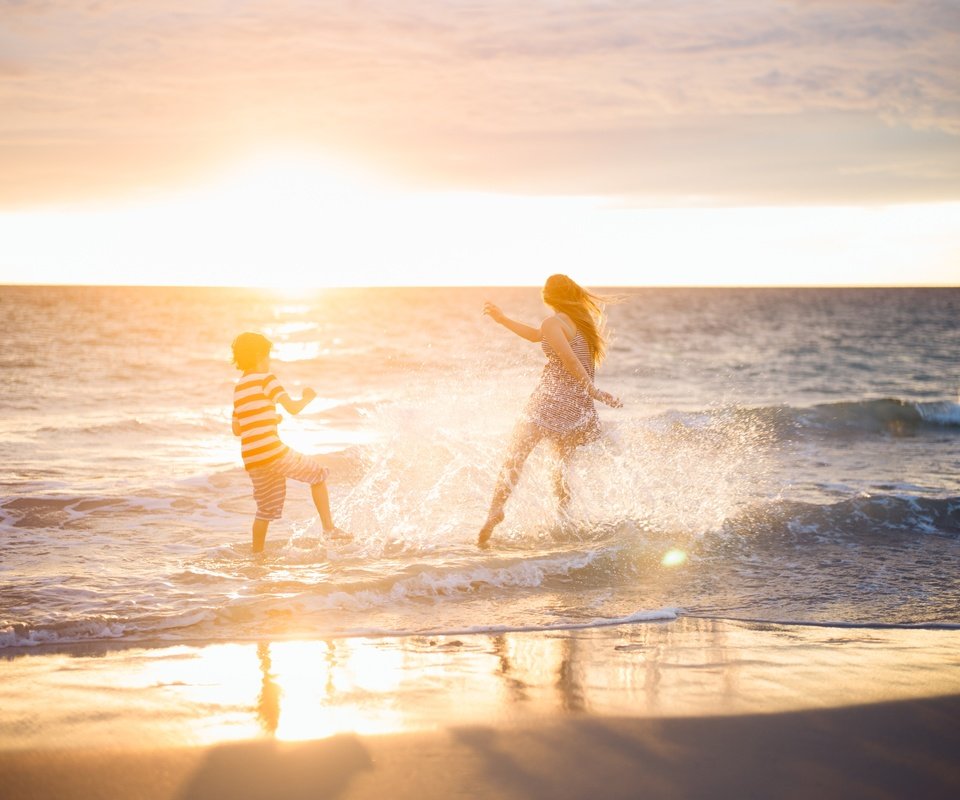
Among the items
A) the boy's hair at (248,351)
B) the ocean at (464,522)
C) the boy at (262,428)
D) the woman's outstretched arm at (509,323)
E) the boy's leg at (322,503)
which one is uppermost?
the woman's outstretched arm at (509,323)

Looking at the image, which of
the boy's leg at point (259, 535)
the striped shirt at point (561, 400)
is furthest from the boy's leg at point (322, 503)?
the striped shirt at point (561, 400)

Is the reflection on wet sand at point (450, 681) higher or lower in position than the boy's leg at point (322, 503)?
lower

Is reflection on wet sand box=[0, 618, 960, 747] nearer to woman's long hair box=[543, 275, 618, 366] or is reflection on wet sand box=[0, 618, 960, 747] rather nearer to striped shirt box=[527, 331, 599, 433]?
striped shirt box=[527, 331, 599, 433]

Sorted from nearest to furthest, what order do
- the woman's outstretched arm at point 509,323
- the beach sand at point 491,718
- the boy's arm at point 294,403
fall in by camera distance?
the beach sand at point 491,718
the boy's arm at point 294,403
the woman's outstretched arm at point 509,323

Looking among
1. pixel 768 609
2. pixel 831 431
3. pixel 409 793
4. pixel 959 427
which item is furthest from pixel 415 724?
pixel 959 427

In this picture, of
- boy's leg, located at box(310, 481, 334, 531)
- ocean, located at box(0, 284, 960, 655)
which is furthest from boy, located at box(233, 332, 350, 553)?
ocean, located at box(0, 284, 960, 655)

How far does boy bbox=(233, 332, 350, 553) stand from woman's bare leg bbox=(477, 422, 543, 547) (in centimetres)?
147

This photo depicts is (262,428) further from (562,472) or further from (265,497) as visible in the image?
(562,472)

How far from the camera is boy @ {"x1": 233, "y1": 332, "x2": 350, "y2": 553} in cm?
690

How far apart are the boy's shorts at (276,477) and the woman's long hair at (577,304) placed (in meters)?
2.34

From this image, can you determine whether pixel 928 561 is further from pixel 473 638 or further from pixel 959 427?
pixel 959 427

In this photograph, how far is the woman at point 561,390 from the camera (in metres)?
7.19

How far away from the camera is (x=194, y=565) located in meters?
6.85

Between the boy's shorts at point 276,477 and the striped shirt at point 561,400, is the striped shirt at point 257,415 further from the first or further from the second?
the striped shirt at point 561,400
